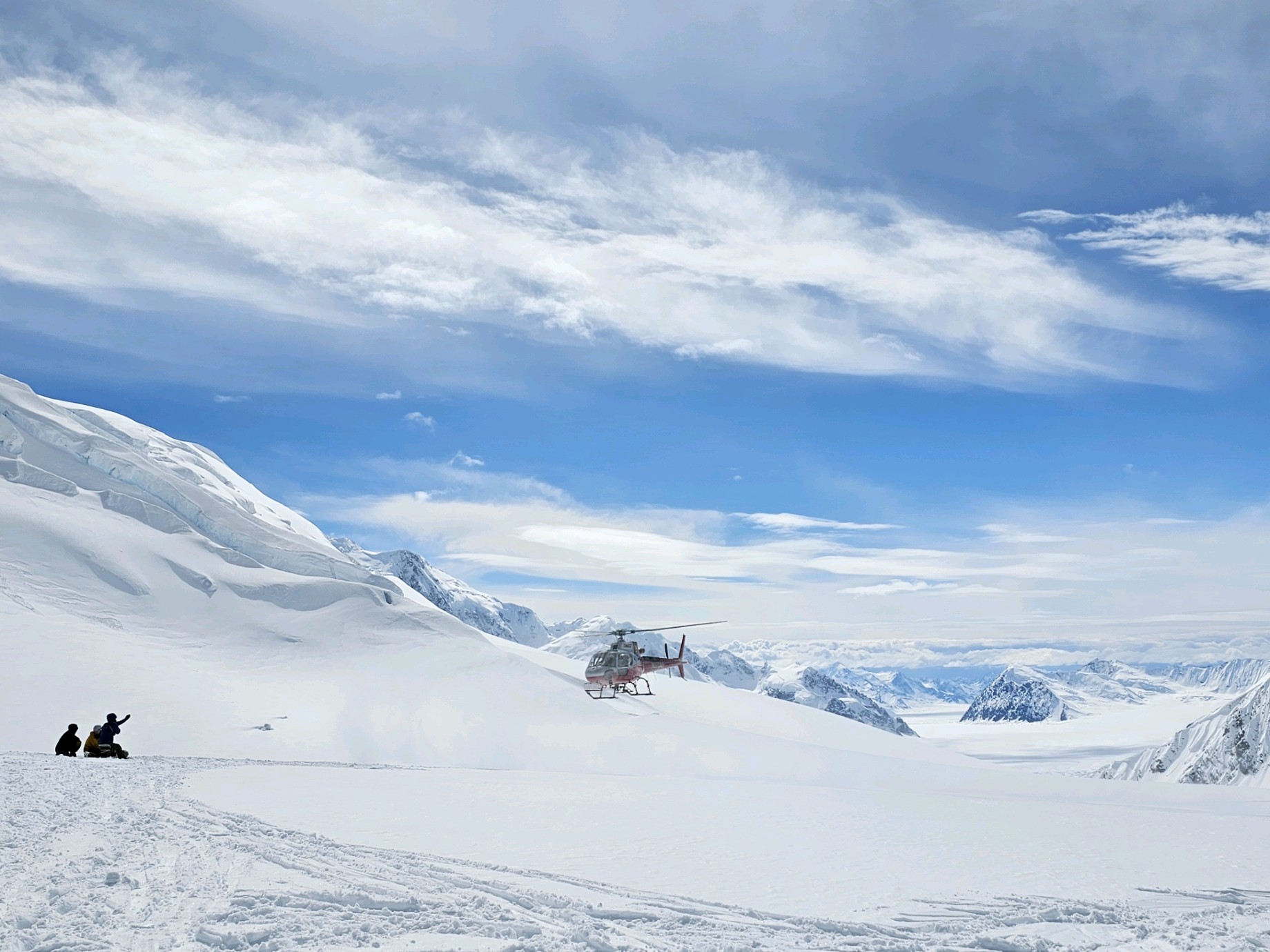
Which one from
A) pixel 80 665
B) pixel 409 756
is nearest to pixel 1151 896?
pixel 409 756

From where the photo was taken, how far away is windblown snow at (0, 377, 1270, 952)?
10.8 m

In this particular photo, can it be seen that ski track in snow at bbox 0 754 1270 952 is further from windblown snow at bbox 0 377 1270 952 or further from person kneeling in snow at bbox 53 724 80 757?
person kneeling in snow at bbox 53 724 80 757

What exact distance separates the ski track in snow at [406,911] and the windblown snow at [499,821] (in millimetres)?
57

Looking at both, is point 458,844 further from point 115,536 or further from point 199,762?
point 115,536

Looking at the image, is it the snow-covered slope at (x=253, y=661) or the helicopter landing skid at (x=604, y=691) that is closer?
the snow-covered slope at (x=253, y=661)

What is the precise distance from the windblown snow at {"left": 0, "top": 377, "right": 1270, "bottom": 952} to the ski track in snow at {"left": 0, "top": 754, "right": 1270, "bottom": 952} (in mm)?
57

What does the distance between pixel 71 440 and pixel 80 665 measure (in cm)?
3978

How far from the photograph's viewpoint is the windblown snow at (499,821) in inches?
426

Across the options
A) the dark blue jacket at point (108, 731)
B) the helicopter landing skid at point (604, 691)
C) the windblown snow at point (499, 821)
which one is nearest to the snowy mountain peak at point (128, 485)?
the windblown snow at point (499, 821)

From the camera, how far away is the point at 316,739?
4053 centimetres

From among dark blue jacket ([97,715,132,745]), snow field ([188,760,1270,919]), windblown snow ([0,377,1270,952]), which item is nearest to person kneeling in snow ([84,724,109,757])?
dark blue jacket ([97,715,132,745])

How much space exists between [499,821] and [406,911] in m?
7.17

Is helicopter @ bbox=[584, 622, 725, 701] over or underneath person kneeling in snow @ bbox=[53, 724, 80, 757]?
over

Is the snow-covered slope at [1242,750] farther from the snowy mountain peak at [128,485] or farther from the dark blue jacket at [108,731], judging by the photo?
the dark blue jacket at [108,731]
